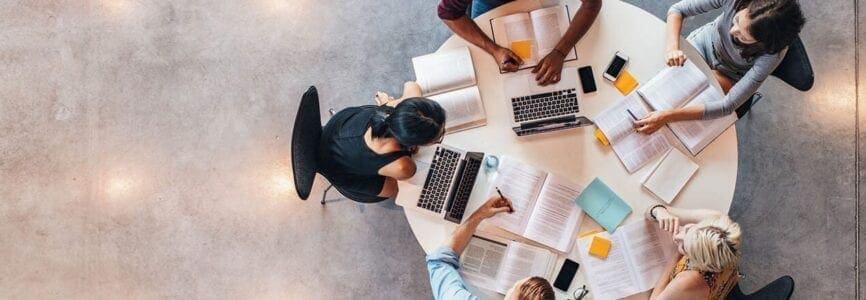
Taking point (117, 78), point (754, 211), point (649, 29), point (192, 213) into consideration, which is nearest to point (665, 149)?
point (649, 29)

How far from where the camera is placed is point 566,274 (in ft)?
7.41

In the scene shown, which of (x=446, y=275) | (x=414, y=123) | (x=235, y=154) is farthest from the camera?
(x=235, y=154)

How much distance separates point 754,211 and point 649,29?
52.3 inches

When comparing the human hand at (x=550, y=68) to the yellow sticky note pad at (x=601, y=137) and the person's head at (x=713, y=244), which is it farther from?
the person's head at (x=713, y=244)

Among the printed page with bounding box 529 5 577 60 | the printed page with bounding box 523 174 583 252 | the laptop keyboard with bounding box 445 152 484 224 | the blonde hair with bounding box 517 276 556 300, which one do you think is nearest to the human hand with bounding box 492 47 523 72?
the printed page with bounding box 529 5 577 60

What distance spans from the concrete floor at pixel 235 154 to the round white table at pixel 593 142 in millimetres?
932

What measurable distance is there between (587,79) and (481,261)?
2.65 ft

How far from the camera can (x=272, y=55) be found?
3.30 m

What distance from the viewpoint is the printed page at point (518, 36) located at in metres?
2.37

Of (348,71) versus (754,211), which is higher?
(348,71)

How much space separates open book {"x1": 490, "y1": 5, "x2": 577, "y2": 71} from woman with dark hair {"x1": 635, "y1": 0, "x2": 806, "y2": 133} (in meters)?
0.41

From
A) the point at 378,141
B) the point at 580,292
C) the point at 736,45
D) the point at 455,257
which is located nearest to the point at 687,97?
the point at 736,45

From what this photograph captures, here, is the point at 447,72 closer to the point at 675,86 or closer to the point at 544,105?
the point at 544,105

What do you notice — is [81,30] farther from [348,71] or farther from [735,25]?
[735,25]
